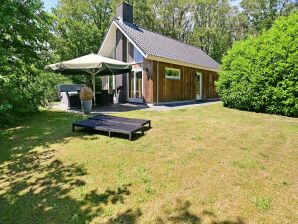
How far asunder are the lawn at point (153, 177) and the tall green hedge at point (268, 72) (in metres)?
3.25

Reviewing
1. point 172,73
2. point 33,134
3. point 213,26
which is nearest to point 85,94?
point 33,134

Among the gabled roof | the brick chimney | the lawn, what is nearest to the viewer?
the lawn

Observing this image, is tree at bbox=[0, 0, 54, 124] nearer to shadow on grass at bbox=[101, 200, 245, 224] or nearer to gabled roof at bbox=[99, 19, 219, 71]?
gabled roof at bbox=[99, 19, 219, 71]

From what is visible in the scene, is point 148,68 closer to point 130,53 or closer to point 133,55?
point 133,55

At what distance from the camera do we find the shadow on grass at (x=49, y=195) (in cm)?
375

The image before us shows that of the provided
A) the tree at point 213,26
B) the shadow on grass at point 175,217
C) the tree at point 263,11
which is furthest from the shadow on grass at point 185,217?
the tree at point 263,11

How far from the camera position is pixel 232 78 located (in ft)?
42.5

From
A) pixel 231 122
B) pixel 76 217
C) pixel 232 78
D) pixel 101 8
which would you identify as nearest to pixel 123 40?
pixel 232 78

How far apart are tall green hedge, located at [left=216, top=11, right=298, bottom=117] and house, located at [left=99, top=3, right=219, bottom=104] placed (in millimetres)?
4124

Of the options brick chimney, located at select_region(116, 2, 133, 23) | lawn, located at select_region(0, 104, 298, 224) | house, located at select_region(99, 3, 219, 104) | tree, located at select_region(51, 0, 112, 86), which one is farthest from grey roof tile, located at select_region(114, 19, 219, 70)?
tree, located at select_region(51, 0, 112, 86)

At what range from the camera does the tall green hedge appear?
10382mm

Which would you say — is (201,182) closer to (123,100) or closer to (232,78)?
(232,78)

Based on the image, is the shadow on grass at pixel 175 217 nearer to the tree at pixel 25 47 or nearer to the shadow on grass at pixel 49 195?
the shadow on grass at pixel 49 195

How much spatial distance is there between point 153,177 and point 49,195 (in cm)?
194
